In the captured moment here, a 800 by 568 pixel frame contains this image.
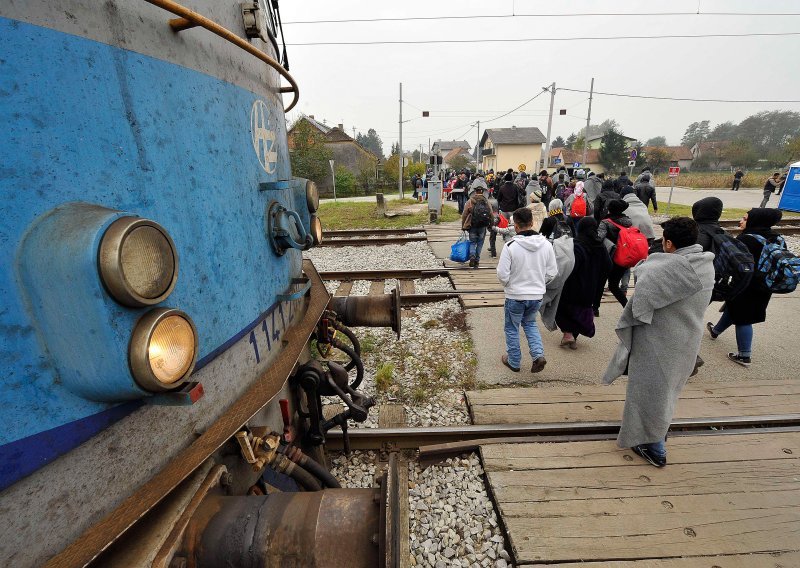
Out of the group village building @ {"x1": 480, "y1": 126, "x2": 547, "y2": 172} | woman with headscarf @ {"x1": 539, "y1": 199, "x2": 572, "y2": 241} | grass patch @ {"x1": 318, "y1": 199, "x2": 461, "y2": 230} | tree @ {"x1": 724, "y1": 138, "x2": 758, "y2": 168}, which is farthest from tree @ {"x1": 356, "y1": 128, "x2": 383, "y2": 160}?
woman with headscarf @ {"x1": 539, "y1": 199, "x2": 572, "y2": 241}

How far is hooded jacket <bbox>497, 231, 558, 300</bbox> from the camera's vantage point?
4.23 metres

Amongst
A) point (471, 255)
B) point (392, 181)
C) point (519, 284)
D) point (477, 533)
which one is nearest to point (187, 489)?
point (477, 533)

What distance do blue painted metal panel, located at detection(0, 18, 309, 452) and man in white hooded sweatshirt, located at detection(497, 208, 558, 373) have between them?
10.8 feet

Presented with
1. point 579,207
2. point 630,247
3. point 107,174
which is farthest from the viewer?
point 579,207

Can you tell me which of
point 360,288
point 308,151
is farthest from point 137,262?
point 308,151

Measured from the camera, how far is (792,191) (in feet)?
50.9

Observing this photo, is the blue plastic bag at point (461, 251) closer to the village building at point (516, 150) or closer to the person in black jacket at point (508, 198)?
the person in black jacket at point (508, 198)

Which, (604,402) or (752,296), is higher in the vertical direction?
(752,296)

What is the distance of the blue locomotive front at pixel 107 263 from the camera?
77 centimetres

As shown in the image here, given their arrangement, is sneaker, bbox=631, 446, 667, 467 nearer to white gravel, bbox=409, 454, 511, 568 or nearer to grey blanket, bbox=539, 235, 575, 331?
white gravel, bbox=409, 454, 511, 568

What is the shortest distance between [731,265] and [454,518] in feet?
13.1

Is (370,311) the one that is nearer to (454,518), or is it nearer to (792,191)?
(454,518)

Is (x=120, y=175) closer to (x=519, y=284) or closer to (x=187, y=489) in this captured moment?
(x=187, y=489)

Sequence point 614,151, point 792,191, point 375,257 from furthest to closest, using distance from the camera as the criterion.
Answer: point 614,151 → point 792,191 → point 375,257
